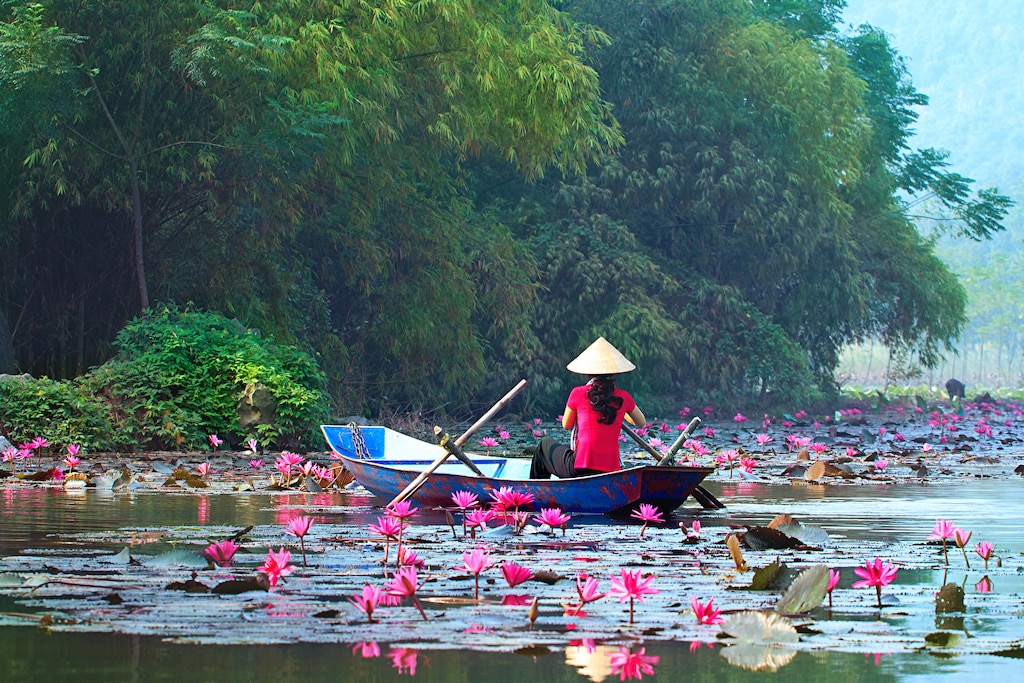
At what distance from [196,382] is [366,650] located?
10511 mm

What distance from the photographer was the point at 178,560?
519 cm

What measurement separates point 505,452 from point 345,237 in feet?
15.0

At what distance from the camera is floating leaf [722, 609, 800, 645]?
150 inches

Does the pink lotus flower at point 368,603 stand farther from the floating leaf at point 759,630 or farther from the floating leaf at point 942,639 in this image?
the floating leaf at point 942,639

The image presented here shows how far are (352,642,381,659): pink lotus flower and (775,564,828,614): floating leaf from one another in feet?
4.28

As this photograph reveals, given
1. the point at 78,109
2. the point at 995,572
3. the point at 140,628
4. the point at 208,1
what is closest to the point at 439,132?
the point at 208,1

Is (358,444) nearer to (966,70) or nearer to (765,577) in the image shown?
(765,577)

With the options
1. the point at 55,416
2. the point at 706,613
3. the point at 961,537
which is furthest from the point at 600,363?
the point at 55,416

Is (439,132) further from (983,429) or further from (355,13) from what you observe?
(983,429)

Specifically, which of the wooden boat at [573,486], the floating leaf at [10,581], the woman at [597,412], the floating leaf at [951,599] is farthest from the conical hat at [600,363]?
the floating leaf at [10,581]

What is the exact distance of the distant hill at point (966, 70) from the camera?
439 feet

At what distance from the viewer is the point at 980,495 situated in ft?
32.2

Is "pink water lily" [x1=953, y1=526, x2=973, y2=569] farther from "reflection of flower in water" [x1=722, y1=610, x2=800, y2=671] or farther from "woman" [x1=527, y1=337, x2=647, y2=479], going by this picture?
"woman" [x1=527, y1=337, x2=647, y2=479]

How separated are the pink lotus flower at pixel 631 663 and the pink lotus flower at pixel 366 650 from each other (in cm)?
62
